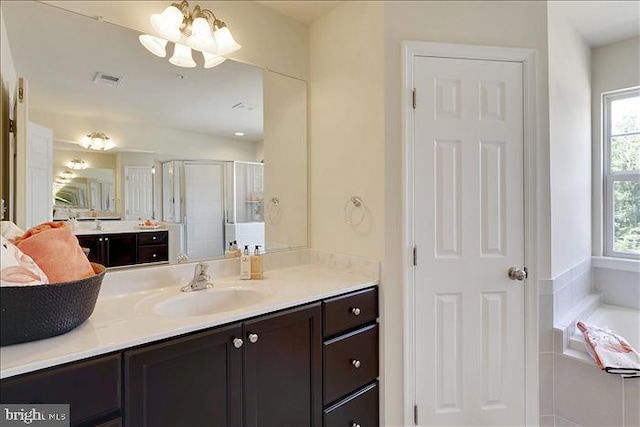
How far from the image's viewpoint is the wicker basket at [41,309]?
848mm

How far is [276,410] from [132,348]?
0.62 meters

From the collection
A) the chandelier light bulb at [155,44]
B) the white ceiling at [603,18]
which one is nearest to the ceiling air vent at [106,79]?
the chandelier light bulb at [155,44]

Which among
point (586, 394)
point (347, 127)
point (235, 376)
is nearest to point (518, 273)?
point (586, 394)

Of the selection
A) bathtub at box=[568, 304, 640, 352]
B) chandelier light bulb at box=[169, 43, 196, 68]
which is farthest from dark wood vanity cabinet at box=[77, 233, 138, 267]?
bathtub at box=[568, 304, 640, 352]

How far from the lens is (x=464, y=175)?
1.68 metres

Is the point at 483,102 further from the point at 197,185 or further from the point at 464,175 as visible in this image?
the point at 197,185

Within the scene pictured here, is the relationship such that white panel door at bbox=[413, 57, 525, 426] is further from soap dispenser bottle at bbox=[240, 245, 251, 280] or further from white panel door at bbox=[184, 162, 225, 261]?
white panel door at bbox=[184, 162, 225, 261]

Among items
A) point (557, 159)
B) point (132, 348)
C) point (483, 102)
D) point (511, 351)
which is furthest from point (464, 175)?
point (132, 348)

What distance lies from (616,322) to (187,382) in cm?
274

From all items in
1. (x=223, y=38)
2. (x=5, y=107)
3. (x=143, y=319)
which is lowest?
(x=143, y=319)

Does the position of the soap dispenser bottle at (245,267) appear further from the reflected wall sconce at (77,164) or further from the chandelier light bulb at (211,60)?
the chandelier light bulb at (211,60)

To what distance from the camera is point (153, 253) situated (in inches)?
62.2

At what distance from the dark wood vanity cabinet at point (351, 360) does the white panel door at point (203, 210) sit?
0.71 metres

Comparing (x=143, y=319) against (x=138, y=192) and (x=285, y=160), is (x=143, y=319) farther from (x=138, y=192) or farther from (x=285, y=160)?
(x=285, y=160)
